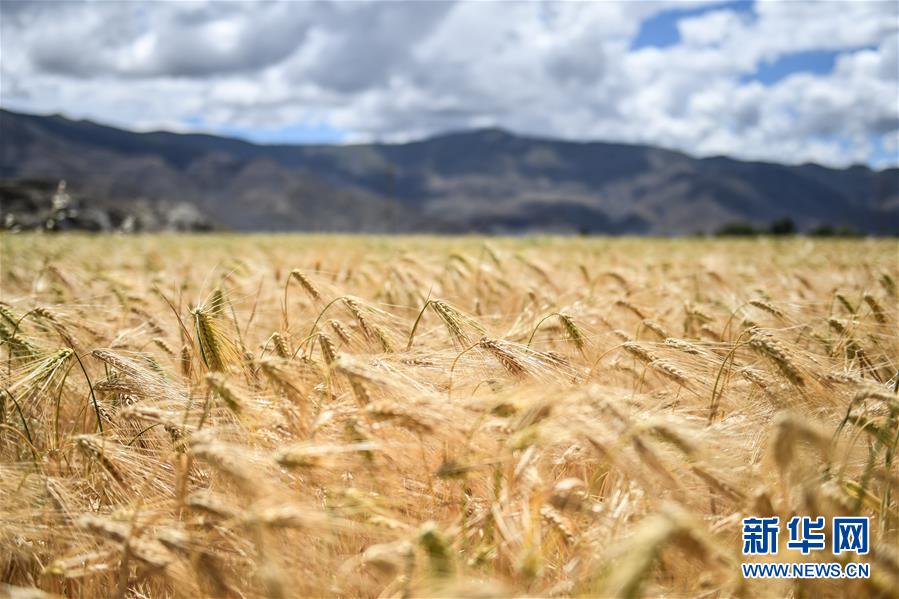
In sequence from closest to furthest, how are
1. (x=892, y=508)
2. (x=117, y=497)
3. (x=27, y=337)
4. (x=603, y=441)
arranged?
(x=603, y=441) < (x=892, y=508) < (x=117, y=497) < (x=27, y=337)

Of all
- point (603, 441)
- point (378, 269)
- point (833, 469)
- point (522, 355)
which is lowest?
point (833, 469)

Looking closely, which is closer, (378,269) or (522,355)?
(522,355)

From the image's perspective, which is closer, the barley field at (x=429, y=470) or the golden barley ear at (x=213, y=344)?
the barley field at (x=429, y=470)

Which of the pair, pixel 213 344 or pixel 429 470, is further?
pixel 213 344

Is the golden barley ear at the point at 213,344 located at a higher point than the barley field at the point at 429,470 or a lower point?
higher

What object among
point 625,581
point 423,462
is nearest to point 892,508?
point 625,581

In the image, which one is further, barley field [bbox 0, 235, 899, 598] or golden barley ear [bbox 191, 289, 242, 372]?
golden barley ear [bbox 191, 289, 242, 372]

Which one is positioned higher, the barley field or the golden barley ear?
the golden barley ear

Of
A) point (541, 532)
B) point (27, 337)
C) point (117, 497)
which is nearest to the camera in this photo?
point (541, 532)

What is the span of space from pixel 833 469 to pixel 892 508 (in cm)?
16

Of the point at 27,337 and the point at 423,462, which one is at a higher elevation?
the point at 27,337

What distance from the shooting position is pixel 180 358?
230cm

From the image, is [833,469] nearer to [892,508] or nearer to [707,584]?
[892,508]

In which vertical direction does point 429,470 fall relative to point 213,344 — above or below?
below
